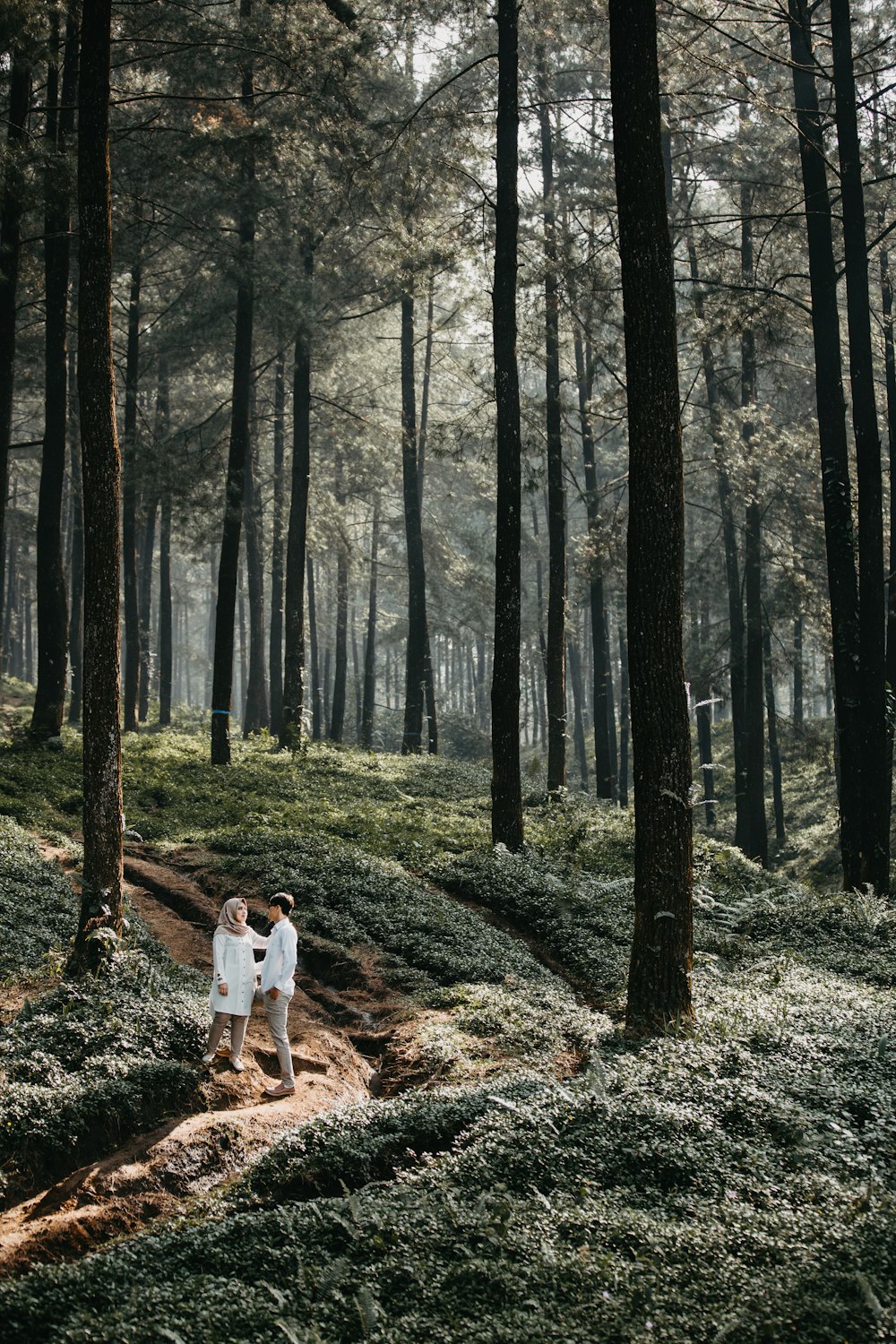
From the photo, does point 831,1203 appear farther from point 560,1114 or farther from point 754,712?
point 754,712

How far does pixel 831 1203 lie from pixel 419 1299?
78.7 inches

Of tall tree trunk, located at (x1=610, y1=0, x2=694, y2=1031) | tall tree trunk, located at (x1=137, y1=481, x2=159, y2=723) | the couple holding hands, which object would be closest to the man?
the couple holding hands

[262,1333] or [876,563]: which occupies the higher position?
[876,563]

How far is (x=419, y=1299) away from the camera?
4441 millimetres

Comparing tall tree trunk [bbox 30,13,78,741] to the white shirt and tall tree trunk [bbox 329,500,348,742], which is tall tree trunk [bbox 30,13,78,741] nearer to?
the white shirt

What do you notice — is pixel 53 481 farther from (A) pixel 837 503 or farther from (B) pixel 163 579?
(B) pixel 163 579

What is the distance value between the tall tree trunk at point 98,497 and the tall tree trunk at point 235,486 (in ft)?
32.3

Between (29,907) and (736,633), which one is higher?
(736,633)

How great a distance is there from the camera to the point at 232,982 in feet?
27.2

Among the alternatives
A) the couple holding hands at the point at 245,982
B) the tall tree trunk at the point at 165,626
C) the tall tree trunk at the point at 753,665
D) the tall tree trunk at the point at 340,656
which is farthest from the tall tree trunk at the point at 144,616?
the couple holding hands at the point at 245,982

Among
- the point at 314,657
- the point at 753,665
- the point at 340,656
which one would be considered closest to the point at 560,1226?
the point at 753,665

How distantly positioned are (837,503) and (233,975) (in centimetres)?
1099

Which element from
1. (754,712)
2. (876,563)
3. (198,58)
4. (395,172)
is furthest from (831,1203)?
(754,712)

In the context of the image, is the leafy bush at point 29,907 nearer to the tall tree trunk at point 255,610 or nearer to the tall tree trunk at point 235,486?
the tall tree trunk at point 235,486
